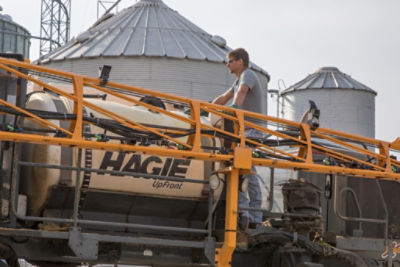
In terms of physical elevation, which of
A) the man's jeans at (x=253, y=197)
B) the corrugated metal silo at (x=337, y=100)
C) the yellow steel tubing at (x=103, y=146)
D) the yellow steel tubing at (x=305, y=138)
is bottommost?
the man's jeans at (x=253, y=197)

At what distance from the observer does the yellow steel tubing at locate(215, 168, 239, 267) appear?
10094 mm

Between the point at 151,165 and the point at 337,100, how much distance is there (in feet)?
80.7

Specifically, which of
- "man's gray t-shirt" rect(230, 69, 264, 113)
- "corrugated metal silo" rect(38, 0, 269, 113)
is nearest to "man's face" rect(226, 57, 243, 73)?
"man's gray t-shirt" rect(230, 69, 264, 113)

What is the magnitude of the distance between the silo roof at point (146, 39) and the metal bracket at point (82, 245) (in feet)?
63.5

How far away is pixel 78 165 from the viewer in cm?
955

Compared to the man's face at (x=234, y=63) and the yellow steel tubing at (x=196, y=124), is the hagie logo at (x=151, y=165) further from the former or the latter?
the man's face at (x=234, y=63)

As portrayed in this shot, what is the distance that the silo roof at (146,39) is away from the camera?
2914cm

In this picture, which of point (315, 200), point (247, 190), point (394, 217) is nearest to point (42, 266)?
point (247, 190)

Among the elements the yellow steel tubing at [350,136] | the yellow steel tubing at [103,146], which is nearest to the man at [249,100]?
the yellow steel tubing at [350,136]

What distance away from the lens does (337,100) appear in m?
34.1

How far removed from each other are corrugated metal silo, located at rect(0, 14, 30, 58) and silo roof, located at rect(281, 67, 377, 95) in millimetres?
11590

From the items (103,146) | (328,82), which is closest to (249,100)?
(103,146)

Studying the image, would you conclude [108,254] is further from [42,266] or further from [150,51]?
[150,51]

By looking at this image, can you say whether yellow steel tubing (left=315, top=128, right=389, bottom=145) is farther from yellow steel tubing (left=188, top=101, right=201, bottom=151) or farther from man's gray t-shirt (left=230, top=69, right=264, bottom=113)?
yellow steel tubing (left=188, top=101, right=201, bottom=151)
